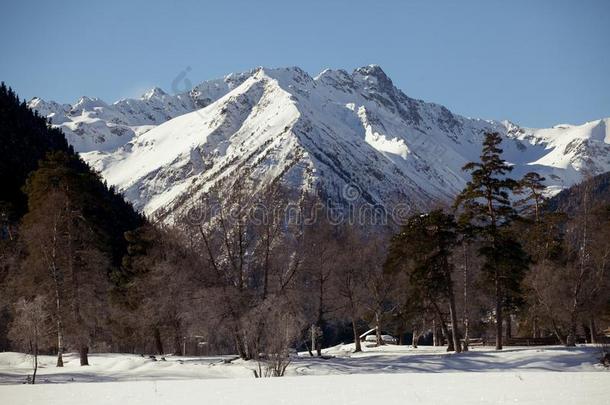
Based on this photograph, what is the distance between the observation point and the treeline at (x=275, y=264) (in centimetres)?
3472

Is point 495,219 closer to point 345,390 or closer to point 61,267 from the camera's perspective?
point 345,390

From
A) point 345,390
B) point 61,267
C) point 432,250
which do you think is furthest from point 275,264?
point 345,390

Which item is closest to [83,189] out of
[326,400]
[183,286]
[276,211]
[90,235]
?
[90,235]

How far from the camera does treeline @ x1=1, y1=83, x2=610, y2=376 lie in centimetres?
3472

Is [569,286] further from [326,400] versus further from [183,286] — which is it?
[326,400]

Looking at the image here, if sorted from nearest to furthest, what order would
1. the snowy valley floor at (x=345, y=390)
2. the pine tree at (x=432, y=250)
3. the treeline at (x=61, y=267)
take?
the snowy valley floor at (x=345, y=390)
the treeline at (x=61, y=267)
the pine tree at (x=432, y=250)

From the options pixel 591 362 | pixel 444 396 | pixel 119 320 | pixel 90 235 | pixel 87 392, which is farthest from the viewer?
pixel 119 320

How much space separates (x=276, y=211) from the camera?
38000 mm

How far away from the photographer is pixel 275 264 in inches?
1505

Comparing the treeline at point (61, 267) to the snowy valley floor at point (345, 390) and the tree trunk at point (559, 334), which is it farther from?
the tree trunk at point (559, 334)

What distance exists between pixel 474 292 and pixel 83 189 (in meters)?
31.1

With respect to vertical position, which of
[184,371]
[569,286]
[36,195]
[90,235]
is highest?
[36,195]


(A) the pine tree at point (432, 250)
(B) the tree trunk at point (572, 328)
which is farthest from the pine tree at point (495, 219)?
(B) the tree trunk at point (572, 328)

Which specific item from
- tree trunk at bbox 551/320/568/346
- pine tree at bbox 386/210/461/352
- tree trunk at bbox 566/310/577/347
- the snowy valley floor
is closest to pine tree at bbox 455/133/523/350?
pine tree at bbox 386/210/461/352
